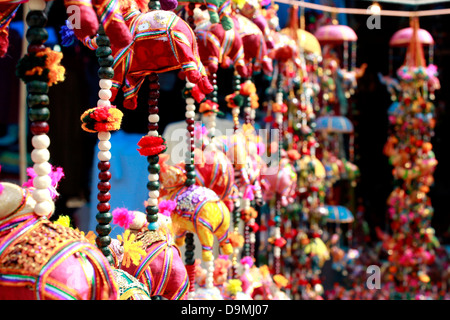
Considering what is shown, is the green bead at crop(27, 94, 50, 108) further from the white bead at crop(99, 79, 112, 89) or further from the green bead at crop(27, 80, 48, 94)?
the white bead at crop(99, 79, 112, 89)

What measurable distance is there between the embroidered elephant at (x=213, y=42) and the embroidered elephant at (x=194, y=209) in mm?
317

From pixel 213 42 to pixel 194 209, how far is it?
1.50ft

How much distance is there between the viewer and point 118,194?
208 centimetres

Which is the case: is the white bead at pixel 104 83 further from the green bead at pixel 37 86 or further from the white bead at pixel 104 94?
the green bead at pixel 37 86

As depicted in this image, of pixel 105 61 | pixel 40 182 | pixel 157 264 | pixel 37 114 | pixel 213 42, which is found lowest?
pixel 157 264

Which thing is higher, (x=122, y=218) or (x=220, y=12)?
(x=220, y=12)

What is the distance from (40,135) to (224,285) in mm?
1034

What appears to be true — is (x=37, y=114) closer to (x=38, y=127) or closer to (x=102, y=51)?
(x=38, y=127)

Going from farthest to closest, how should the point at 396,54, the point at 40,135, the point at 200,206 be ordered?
the point at 396,54
the point at 200,206
the point at 40,135

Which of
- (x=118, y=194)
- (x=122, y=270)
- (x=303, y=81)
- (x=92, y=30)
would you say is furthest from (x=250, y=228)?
(x=92, y=30)

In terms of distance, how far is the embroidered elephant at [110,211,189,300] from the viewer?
111 cm

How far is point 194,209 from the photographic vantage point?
4.54 feet

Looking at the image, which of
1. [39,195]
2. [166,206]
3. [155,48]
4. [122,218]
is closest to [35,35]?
[39,195]
